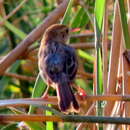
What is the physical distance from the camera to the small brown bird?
95.4 inches

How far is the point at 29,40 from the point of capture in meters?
3.72

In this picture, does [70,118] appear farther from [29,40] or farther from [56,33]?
[29,40]

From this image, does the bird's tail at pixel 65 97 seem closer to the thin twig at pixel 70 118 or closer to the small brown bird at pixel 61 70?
the small brown bird at pixel 61 70

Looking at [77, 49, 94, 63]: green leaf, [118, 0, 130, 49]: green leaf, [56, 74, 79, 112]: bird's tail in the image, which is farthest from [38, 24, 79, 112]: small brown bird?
[77, 49, 94, 63]: green leaf

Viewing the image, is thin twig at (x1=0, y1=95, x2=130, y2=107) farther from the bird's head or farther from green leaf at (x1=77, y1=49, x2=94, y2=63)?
green leaf at (x1=77, y1=49, x2=94, y2=63)

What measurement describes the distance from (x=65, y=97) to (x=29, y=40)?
52.9 inches

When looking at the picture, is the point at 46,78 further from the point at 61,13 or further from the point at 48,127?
the point at 61,13

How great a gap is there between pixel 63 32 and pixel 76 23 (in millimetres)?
128

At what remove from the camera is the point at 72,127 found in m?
3.92

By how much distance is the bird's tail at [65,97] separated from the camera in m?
2.36

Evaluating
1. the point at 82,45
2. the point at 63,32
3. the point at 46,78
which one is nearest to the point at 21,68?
the point at 82,45

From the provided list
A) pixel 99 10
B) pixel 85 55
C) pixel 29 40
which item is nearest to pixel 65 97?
pixel 99 10

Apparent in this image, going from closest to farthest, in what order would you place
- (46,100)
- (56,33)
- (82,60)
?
1. (46,100)
2. (56,33)
3. (82,60)

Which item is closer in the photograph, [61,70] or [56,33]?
[61,70]
